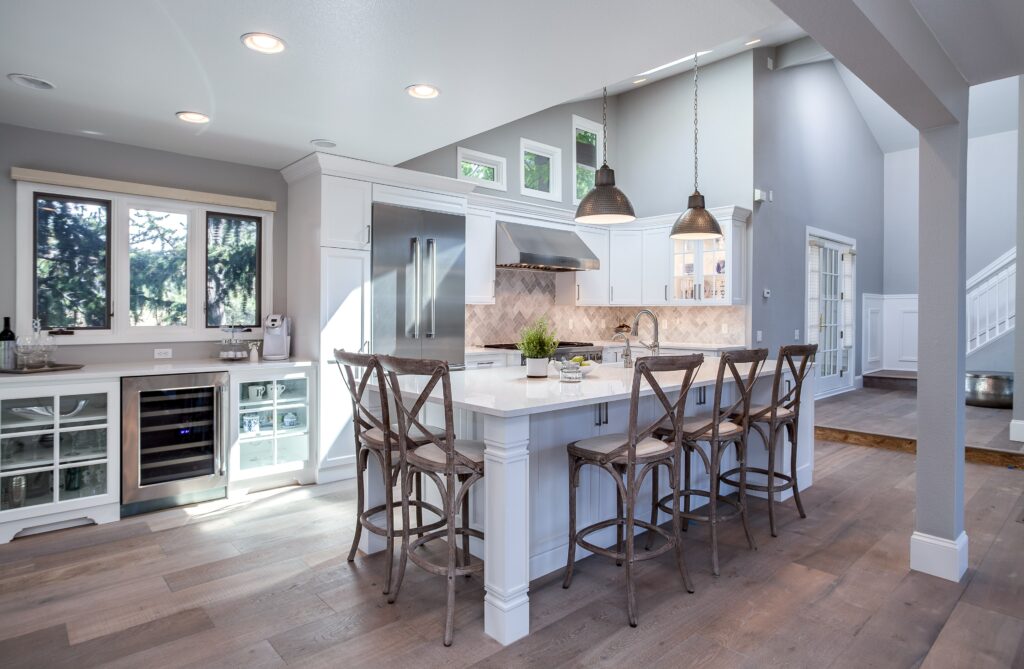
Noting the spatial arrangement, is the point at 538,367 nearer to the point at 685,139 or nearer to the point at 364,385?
the point at 364,385

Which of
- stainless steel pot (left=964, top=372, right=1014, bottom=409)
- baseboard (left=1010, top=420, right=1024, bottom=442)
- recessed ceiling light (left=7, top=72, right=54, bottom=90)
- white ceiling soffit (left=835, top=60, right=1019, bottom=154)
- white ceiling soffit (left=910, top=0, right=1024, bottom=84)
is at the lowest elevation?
baseboard (left=1010, top=420, right=1024, bottom=442)

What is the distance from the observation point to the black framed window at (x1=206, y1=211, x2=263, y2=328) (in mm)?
4387

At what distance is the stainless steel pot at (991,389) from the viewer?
6680 mm

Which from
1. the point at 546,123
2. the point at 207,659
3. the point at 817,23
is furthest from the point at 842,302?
the point at 207,659

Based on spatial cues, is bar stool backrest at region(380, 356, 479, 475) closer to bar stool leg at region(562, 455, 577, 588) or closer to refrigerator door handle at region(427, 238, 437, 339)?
bar stool leg at region(562, 455, 577, 588)

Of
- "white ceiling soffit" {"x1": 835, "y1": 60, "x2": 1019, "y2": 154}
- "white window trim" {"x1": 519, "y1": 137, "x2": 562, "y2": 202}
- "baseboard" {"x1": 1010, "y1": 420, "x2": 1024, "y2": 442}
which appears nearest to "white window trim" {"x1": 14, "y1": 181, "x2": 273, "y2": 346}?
"white window trim" {"x1": 519, "y1": 137, "x2": 562, "y2": 202}

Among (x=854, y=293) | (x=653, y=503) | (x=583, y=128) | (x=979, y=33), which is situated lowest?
(x=653, y=503)

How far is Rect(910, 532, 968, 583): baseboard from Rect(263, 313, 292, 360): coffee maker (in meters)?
4.06

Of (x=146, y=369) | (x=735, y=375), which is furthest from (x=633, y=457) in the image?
(x=146, y=369)

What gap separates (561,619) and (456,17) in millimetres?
2472

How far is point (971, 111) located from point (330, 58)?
8.82 meters

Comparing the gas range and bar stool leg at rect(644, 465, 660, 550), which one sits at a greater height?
the gas range

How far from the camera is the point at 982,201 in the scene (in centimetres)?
829

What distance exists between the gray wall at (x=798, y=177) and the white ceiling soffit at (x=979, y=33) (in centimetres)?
338
